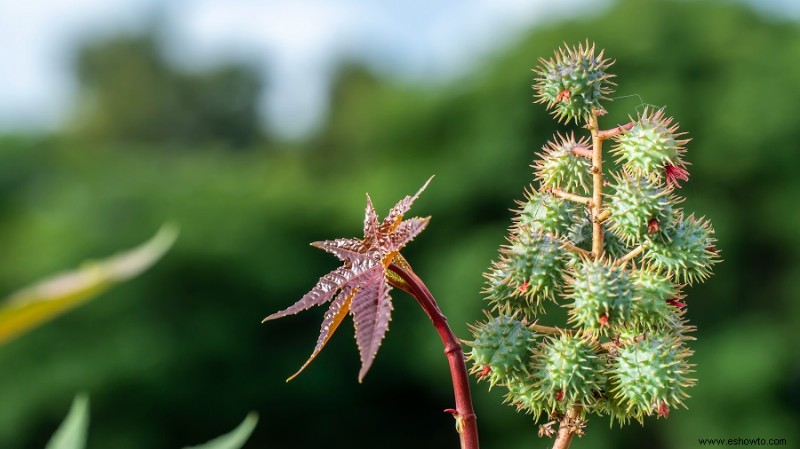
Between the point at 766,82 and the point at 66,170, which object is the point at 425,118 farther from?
the point at 66,170

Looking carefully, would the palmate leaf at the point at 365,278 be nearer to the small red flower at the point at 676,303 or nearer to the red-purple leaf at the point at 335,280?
the red-purple leaf at the point at 335,280

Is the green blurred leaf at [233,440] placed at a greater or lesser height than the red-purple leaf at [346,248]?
lesser

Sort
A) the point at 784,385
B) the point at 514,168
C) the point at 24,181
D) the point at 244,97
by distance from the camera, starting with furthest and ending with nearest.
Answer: the point at 244,97 < the point at 24,181 < the point at 514,168 < the point at 784,385

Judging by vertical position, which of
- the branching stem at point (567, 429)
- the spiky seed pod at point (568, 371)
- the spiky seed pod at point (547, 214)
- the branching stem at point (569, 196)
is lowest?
the branching stem at point (567, 429)

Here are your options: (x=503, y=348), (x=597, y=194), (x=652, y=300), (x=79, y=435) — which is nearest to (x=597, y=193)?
(x=597, y=194)

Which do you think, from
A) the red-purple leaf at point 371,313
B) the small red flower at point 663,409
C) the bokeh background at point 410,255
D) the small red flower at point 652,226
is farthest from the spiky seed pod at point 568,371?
the bokeh background at point 410,255

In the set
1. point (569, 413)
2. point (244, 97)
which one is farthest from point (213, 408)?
point (244, 97)
